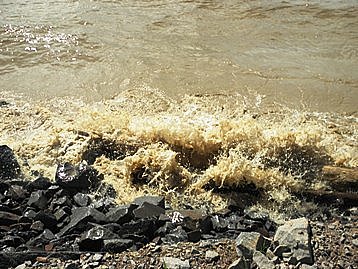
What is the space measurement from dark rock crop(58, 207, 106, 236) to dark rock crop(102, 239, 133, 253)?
22.2 inches

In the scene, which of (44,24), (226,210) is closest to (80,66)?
(44,24)

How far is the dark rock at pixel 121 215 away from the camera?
5.84m

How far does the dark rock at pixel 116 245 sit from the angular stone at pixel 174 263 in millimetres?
534

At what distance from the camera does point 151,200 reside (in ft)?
20.9

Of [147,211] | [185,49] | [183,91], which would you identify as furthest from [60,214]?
[185,49]

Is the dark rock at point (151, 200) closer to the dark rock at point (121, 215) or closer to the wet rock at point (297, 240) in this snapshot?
the dark rock at point (121, 215)

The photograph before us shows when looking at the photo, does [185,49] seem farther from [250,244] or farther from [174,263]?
[174,263]

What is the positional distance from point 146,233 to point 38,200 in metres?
1.63

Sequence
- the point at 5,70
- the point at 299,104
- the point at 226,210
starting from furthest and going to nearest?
the point at 5,70 → the point at 299,104 → the point at 226,210

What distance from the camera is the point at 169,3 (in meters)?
14.9

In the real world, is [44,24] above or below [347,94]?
above

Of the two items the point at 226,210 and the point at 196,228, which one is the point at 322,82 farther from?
the point at 196,228

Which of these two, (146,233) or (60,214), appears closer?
(146,233)

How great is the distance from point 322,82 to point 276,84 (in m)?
0.99
